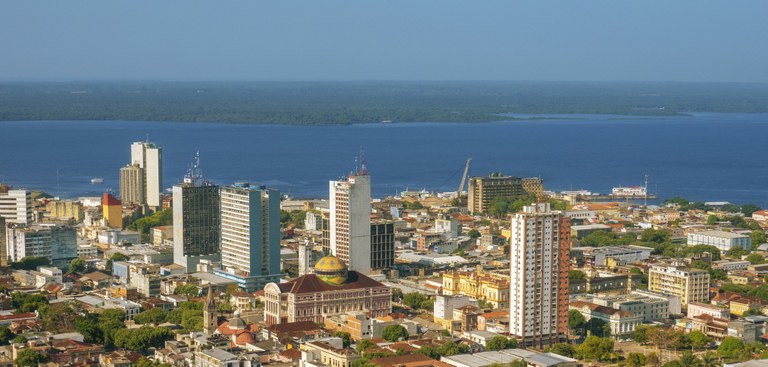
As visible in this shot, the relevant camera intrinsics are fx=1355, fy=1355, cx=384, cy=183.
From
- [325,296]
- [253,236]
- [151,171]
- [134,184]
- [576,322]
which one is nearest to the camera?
[576,322]

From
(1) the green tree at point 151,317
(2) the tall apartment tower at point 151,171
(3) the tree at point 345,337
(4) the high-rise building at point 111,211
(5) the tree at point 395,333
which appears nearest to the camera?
(3) the tree at point 345,337

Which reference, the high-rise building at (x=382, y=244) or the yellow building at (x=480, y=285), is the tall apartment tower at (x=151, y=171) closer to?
the high-rise building at (x=382, y=244)

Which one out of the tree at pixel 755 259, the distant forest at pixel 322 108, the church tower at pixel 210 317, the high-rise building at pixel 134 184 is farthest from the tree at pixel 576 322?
the distant forest at pixel 322 108

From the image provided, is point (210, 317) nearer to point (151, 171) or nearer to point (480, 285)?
point (480, 285)

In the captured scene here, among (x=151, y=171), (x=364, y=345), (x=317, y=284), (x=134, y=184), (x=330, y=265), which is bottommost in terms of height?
(x=364, y=345)

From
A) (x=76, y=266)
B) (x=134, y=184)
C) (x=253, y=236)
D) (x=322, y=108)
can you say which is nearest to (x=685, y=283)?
(x=253, y=236)

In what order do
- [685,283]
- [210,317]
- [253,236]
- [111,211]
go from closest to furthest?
[210,317] < [685,283] < [253,236] < [111,211]

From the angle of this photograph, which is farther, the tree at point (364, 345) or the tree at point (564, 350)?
the tree at point (364, 345)
